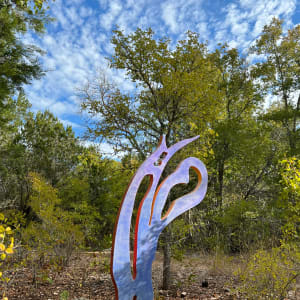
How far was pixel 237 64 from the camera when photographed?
1077cm

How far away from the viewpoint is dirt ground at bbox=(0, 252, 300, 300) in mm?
4711

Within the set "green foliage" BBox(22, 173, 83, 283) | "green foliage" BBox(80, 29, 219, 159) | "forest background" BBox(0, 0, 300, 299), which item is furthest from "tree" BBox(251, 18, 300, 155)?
"green foliage" BBox(22, 173, 83, 283)

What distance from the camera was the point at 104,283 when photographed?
5605 mm

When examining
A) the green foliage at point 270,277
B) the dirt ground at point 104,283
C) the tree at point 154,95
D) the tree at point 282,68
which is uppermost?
the tree at point 282,68

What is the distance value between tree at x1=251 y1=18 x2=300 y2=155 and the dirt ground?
19.4ft

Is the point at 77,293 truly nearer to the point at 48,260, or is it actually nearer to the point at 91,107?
the point at 48,260

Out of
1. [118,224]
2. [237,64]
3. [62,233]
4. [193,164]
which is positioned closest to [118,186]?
[62,233]

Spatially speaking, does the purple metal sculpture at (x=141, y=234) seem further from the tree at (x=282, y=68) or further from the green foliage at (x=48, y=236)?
the tree at (x=282, y=68)

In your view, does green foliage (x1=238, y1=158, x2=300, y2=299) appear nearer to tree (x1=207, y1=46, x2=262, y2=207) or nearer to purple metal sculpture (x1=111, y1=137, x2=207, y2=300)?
purple metal sculpture (x1=111, y1=137, x2=207, y2=300)

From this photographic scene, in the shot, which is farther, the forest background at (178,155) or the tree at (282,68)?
the tree at (282,68)

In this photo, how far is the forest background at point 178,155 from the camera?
5.25 m

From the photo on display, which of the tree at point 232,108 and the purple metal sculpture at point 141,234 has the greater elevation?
the tree at point 232,108

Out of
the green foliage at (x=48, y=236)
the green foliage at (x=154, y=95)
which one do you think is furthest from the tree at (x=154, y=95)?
the green foliage at (x=48, y=236)

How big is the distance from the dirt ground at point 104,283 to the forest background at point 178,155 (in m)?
0.33
